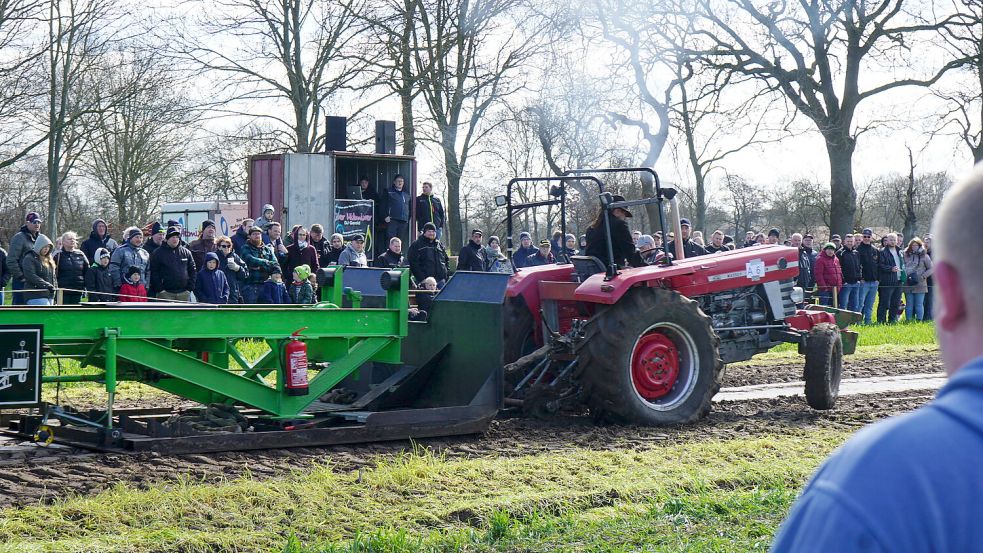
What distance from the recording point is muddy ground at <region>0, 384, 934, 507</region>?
242 inches

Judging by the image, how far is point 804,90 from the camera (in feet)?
82.1

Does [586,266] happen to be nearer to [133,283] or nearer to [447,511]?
[447,511]

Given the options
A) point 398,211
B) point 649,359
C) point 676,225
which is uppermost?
point 398,211

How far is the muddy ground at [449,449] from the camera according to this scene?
615cm

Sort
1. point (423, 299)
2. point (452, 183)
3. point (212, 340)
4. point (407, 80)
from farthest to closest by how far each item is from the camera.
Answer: point (452, 183) → point (407, 80) → point (423, 299) → point (212, 340)

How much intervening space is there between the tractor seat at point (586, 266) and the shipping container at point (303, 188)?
9.22 m

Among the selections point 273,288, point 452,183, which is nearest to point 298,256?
point 273,288

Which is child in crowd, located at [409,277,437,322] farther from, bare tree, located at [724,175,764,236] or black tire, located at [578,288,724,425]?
bare tree, located at [724,175,764,236]

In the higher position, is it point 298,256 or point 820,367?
point 298,256

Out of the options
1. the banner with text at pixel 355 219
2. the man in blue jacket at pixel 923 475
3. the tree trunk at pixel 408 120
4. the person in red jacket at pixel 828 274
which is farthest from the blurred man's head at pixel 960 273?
the tree trunk at pixel 408 120

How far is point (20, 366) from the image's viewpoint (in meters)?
6.25

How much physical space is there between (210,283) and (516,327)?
4946mm

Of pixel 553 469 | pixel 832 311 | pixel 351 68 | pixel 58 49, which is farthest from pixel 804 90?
pixel 553 469

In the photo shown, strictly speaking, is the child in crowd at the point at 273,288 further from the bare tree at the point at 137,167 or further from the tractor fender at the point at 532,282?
the bare tree at the point at 137,167
